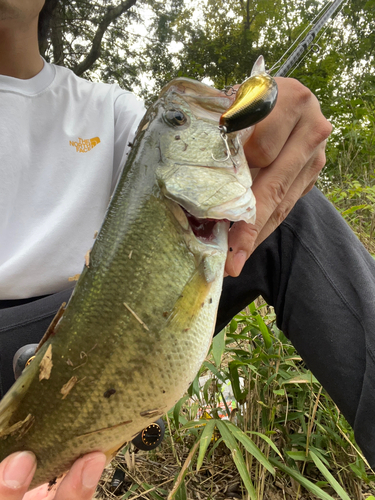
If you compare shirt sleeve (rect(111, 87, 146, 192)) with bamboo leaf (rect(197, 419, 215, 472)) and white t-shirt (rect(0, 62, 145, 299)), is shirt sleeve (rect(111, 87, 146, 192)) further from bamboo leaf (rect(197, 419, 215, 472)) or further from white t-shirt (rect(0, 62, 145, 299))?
bamboo leaf (rect(197, 419, 215, 472))

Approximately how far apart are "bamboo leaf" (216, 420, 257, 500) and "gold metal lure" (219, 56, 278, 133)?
1093 mm

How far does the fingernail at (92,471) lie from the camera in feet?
2.70

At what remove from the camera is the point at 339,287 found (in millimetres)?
1255

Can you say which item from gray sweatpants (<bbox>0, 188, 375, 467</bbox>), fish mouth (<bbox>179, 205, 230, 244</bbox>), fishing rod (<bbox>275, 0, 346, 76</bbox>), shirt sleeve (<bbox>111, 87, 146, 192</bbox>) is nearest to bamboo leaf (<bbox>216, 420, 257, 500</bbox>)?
gray sweatpants (<bbox>0, 188, 375, 467</bbox>)

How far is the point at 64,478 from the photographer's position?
85cm

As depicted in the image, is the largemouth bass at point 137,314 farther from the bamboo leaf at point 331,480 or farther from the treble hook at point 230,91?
the bamboo leaf at point 331,480

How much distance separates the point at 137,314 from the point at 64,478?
17.1 inches

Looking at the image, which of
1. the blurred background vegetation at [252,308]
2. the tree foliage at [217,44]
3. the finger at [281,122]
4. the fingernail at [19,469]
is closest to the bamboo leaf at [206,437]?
the blurred background vegetation at [252,308]

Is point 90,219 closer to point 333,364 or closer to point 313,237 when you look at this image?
point 313,237

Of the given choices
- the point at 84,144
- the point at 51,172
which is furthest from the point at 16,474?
the point at 84,144

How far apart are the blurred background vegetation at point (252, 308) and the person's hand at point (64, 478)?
19.7 inches

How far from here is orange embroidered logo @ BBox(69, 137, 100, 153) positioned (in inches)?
68.3

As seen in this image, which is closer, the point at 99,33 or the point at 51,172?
the point at 51,172

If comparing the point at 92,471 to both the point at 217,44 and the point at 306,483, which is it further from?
the point at 217,44
